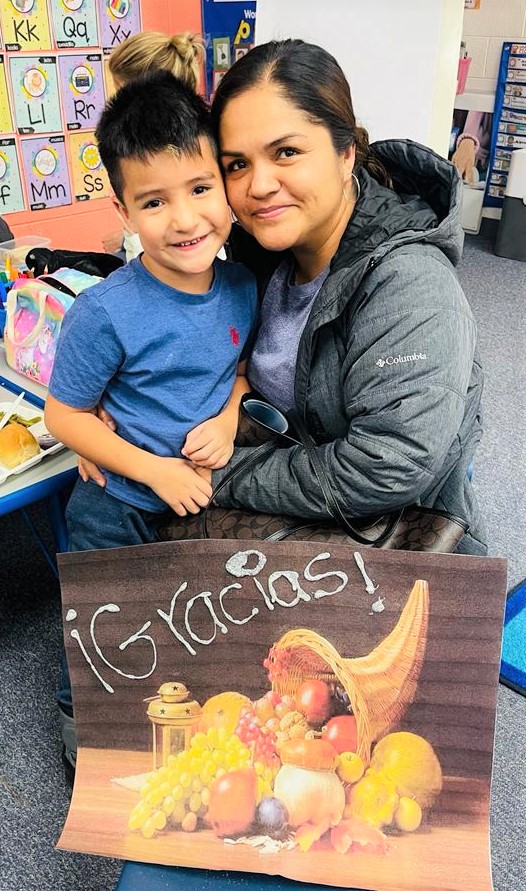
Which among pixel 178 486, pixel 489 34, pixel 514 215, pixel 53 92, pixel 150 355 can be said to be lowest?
pixel 514 215

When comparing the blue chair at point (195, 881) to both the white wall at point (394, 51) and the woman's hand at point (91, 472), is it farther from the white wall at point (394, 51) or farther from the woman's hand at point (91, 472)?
the white wall at point (394, 51)

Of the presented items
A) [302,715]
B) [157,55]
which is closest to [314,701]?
[302,715]

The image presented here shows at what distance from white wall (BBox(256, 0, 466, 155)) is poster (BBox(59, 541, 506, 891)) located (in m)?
1.42

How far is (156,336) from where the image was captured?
1.10 m

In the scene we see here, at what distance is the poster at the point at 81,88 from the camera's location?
305 centimetres

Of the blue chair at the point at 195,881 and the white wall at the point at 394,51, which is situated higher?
the white wall at the point at 394,51

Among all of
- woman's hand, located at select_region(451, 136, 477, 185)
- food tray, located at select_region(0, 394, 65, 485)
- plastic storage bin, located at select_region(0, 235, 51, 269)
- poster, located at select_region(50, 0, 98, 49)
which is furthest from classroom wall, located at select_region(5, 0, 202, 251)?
woman's hand, located at select_region(451, 136, 477, 185)

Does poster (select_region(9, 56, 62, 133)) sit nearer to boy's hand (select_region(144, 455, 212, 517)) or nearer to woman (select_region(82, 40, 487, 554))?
woman (select_region(82, 40, 487, 554))

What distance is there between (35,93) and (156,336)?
2295 millimetres

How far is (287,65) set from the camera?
104cm

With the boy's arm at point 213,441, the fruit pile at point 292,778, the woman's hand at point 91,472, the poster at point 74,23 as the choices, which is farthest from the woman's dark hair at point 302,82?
the poster at point 74,23

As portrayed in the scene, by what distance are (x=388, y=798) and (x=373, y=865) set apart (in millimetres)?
77

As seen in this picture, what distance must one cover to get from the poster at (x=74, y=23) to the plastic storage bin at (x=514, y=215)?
2.46 meters

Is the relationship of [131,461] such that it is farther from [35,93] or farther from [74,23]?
[74,23]
